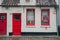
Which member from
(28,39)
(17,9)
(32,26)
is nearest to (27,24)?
(32,26)

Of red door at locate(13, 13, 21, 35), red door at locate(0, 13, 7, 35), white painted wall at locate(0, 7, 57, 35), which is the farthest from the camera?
red door at locate(0, 13, 7, 35)

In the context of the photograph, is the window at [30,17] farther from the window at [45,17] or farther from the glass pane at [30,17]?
the window at [45,17]

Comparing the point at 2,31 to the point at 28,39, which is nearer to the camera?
the point at 28,39

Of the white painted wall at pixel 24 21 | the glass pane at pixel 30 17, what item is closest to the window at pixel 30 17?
the glass pane at pixel 30 17

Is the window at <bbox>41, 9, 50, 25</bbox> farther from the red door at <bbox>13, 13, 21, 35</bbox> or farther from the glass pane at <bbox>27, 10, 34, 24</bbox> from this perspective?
the red door at <bbox>13, 13, 21, 35</bbox>

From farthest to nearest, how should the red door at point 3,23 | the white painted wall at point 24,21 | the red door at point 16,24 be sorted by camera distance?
the red door at point 3,23, the red door at point 16,24, the white painted wall at point 24,21

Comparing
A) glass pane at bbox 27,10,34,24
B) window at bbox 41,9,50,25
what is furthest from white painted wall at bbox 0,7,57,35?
glass pane at bbox 27,10,34,24

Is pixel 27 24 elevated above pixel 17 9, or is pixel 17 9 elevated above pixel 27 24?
pixel 17 9

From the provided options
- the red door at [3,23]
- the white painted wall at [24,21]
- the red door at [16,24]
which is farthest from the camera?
the red door at [3,23]

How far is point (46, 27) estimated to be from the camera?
76.7 ft

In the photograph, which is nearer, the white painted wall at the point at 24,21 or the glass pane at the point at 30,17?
the white painted wall at the point at 24,21

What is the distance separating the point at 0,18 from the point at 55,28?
6502mm

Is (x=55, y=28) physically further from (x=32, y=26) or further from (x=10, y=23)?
(x=10, y=23)

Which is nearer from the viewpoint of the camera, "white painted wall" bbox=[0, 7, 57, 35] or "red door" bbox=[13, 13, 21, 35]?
"white painted wall" bbox=[0, 7, 57, 35]
